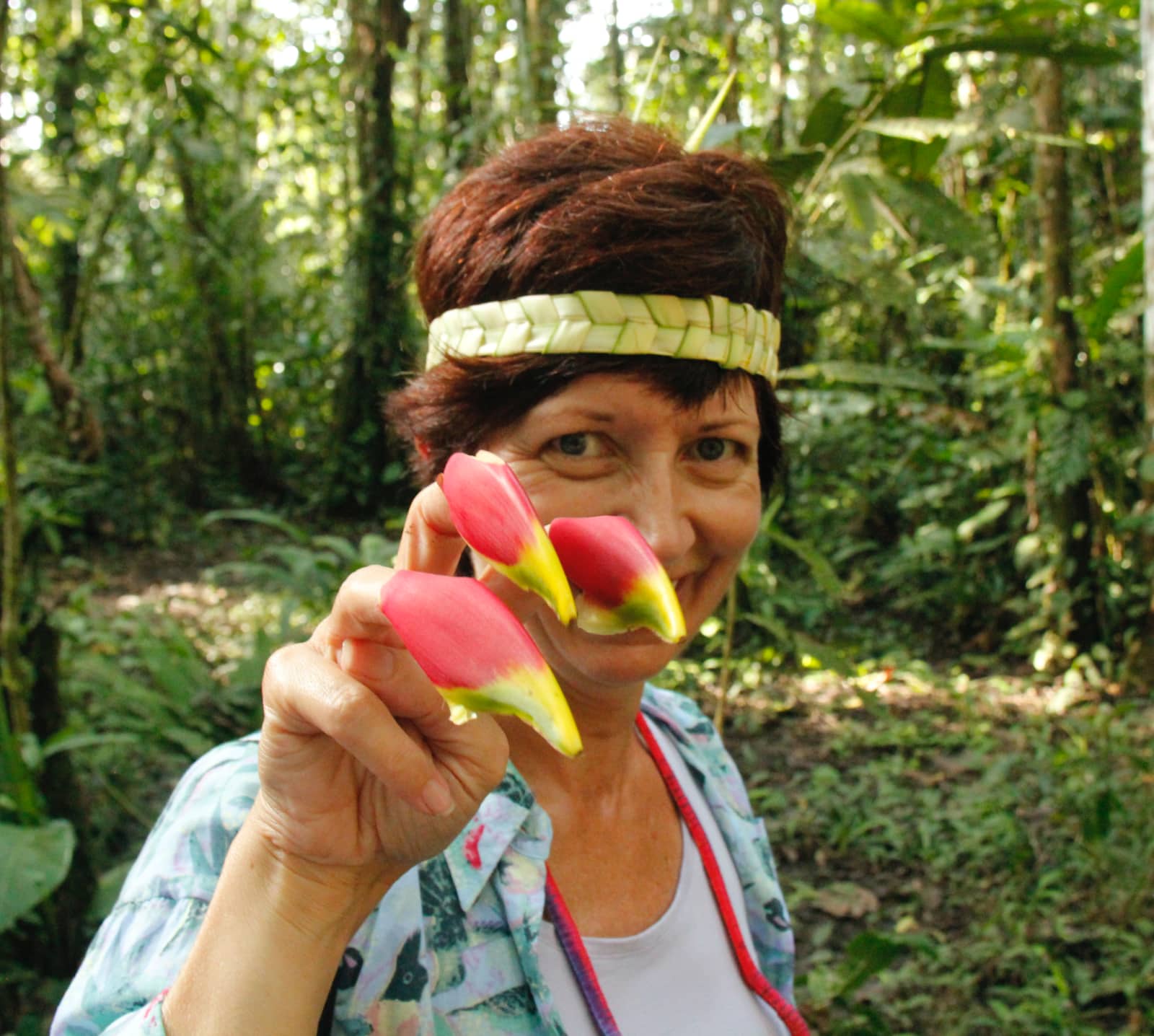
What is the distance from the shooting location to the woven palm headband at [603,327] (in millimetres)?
970

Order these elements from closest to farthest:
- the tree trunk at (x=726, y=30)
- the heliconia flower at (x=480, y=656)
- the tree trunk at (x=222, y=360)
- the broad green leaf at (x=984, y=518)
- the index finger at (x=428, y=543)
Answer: the heliconia flower at (x=480, y=656), the index finger at (x=428, y=543), the broad green leaf at (x=984, y=518), the tree trunk at (x=726, y=30), the tree trunk at (x=222, y=360)

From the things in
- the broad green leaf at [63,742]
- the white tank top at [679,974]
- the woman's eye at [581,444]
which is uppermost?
the woman's eye at [581,444]

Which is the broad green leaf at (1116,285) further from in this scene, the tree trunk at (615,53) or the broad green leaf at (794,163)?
the tree trunk at (615,53)

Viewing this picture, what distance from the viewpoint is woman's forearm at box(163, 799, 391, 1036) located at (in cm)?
65

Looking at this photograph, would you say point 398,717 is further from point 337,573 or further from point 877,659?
point 877,659

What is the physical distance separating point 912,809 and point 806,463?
8.49ft

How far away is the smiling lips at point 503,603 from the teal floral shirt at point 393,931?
353mm

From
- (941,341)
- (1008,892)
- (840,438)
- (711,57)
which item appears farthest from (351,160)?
(1008,892)

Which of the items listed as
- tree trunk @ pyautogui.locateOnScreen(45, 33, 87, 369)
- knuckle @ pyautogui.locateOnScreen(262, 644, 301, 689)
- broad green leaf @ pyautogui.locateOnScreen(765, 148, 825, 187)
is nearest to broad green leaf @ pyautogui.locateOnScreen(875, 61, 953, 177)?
broad green leaf @ pyautogui.locateOnScreen(765, 148, 825, 187)

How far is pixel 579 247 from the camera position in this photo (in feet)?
3.23

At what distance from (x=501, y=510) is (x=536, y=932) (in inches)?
20.8

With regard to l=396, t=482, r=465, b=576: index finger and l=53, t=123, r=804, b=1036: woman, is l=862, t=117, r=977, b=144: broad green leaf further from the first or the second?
l=396, t=482, r=465, b=576: index finger

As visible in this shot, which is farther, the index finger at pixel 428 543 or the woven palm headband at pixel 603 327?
the woven palm headband at pixel 603 327

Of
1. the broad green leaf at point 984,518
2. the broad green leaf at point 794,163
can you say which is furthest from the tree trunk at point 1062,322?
the broad green leaf at point 794,163
